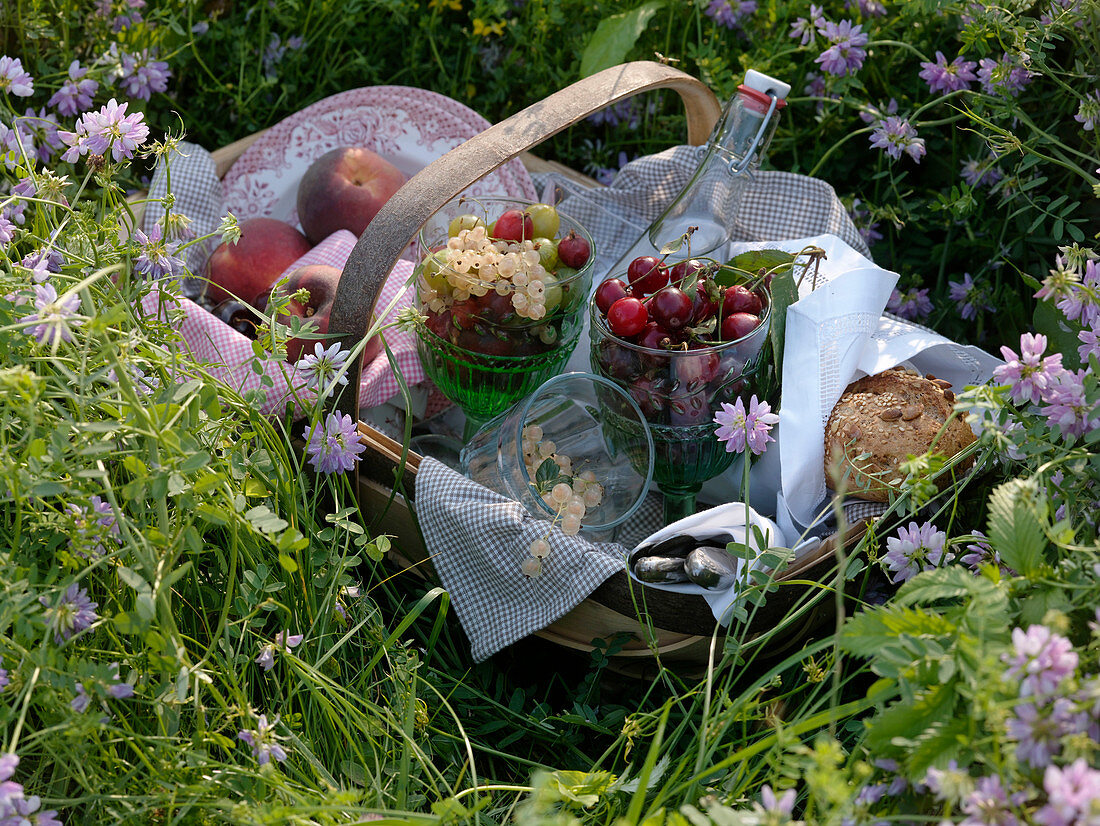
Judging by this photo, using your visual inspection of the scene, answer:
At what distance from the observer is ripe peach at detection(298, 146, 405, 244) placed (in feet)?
4.91

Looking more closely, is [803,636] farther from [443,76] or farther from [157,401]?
[443,76]

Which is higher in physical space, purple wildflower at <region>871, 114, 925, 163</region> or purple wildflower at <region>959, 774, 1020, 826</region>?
purple wildflower at <region>871, 114, 925, 163</region>

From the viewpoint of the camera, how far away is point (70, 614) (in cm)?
69

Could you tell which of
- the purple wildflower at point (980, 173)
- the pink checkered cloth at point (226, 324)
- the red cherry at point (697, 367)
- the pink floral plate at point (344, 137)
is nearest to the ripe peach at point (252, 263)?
the pink checkered cloth at point (226, 324)

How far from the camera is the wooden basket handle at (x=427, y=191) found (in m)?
1.08

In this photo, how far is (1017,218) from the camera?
1387mm

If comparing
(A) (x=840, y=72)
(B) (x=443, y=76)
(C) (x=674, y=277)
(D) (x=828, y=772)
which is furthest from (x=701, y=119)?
(D) (x=828, y=772)

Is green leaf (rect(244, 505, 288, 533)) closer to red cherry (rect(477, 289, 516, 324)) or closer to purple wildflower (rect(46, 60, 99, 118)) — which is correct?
red cherry (rect(477, 289, 516, 324))

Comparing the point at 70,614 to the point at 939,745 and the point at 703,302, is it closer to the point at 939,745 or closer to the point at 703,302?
the point at 939,745

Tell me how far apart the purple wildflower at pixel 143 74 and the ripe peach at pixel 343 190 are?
289 mm

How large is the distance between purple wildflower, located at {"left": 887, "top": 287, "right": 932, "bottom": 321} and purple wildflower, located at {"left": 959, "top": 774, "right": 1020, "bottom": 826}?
0.98 metres

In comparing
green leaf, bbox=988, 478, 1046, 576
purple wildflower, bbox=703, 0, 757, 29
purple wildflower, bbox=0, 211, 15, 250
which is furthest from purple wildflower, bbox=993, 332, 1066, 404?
purple wildflower, bbox=703, 0, 757, 29

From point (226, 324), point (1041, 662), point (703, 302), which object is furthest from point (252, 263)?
point (1041, 662)

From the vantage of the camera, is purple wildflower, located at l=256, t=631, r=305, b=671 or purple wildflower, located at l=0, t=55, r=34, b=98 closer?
purple wildflower, located at l=256, t=631, r=305, b=671
